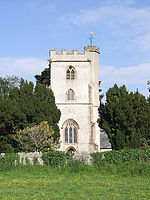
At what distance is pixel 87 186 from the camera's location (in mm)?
13078

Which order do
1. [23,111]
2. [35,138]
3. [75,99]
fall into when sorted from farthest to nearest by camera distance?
[75,99]
[23,111]
[35,138]

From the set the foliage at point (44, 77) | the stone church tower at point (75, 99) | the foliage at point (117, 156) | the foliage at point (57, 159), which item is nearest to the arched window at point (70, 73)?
the stone church tower at point (75, 99)

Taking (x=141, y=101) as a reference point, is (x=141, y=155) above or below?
below

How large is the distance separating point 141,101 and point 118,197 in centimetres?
1706

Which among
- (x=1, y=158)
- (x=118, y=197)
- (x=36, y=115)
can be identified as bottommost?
(x=118, y=197)

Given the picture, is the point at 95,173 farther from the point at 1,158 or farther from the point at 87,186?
the point at 1,158

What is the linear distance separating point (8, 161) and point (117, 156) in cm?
609

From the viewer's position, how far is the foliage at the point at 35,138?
25.4m

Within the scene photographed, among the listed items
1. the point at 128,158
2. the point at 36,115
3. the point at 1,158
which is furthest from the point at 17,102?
the point at 128,158

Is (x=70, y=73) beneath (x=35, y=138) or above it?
above

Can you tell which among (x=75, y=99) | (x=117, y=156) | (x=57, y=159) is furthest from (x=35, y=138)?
(x=75, y=99)

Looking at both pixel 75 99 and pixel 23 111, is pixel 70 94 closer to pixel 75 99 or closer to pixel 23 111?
pixel 75 99

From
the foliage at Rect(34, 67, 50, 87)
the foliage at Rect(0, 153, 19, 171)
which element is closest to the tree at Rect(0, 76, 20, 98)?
the foliage at Rect(34, 67, 50, 87)

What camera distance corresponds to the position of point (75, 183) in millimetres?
13742
